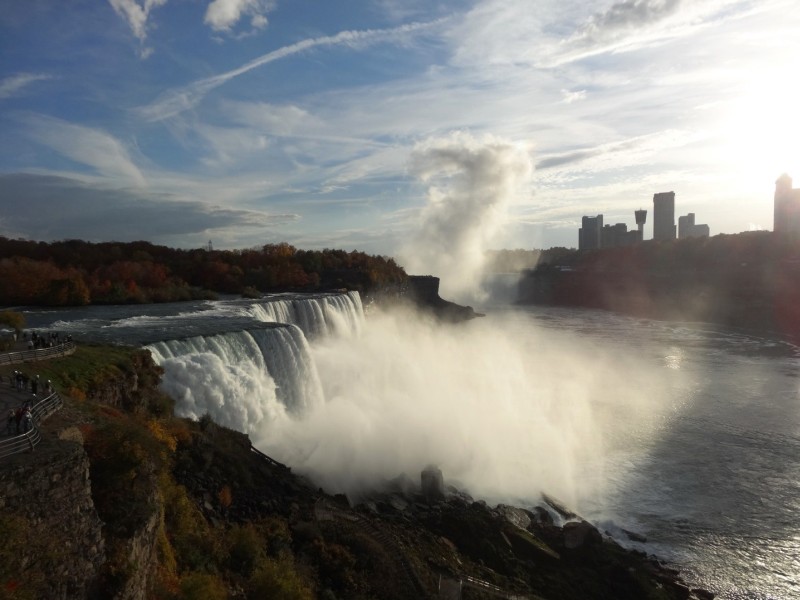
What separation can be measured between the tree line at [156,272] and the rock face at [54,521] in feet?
101

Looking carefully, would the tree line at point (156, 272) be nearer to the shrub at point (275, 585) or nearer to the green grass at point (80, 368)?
the green grass at point (80, 368)

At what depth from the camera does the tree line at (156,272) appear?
114 feet

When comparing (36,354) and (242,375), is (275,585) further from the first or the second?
(242,375)

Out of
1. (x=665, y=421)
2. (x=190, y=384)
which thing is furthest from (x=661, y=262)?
(x=190, y=384)

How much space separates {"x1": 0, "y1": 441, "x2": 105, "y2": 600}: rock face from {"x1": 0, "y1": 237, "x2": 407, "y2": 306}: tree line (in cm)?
3069

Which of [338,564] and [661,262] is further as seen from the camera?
[661,262]

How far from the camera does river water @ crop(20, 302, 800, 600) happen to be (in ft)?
55.1

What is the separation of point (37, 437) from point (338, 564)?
607cm

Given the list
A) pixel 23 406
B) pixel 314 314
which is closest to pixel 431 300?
pixel 314 314

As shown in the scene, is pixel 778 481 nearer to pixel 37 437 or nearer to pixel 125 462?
pixel 125 462

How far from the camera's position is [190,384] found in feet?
55.0

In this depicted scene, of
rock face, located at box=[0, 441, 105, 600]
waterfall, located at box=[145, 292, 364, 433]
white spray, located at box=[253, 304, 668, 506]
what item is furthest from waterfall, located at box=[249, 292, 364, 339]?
rock face, located at box=[0, 441, 105, 600]

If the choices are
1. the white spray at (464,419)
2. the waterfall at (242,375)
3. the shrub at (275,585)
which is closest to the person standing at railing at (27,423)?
the shrub at (275,585)

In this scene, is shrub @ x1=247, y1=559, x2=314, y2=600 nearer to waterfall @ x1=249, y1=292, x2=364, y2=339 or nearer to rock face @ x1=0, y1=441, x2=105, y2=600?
rock face @ x1=0, y1=441, x2=105, y2=600
